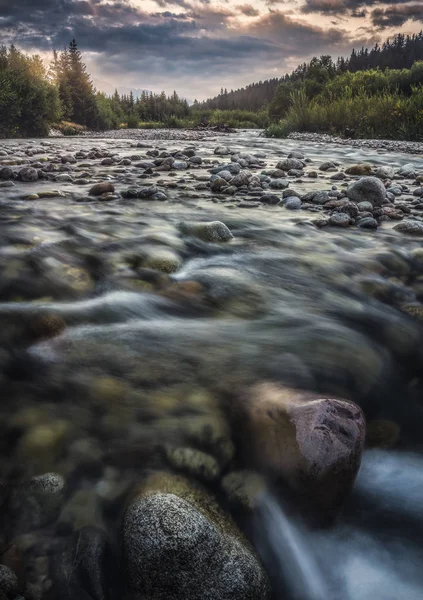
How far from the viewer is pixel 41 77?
19.5 m

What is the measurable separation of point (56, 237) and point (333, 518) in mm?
2673

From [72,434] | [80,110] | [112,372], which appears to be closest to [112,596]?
[72,434]

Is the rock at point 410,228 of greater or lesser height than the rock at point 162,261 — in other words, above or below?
Result: above

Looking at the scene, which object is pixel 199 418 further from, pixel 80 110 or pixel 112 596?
pixel 80 110

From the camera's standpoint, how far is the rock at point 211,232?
3348 millimetres

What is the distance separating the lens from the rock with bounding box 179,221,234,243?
335cm

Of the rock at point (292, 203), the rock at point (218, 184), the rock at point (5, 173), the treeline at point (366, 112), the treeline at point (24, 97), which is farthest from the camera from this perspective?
the treeline at point (24, 97)

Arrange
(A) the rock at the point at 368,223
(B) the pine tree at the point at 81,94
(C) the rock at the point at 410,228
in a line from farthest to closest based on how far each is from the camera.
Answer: (B) the pine tree at the point at 81,94, (A) the rock at the point at 368,223, (C) the rock at the point at 410,228

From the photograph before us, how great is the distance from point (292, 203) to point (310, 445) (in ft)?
11.7

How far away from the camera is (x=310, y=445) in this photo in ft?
4.14

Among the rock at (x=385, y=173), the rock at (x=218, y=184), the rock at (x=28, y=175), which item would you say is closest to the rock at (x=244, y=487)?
the rock at (x=218, y=184)

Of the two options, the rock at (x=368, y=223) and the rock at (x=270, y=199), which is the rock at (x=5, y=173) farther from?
the rock at (x=368, y=223)

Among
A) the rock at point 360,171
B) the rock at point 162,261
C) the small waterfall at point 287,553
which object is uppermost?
the rock at point 360,171

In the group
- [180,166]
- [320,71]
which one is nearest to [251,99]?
[320,71]
